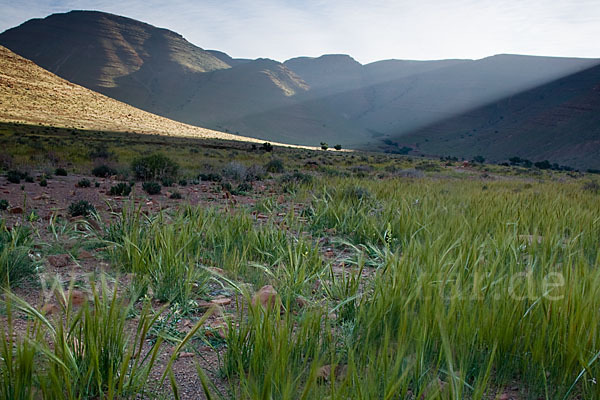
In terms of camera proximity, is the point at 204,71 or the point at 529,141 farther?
the point at 204,71

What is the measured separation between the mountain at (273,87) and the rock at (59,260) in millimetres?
74684

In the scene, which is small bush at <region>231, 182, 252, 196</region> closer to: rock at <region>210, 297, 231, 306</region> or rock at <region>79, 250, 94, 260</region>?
rock at <region>79, 250, 94, 260</region>

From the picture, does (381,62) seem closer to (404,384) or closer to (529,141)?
(529,141)

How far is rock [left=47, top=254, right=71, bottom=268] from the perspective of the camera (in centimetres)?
295

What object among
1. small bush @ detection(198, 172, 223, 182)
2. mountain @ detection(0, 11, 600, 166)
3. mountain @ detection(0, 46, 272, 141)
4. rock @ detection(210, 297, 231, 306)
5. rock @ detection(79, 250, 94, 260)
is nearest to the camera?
rock @ detection(210, 297, 231, 306)

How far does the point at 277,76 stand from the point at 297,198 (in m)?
131

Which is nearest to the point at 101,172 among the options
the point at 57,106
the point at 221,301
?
the point at 221,301

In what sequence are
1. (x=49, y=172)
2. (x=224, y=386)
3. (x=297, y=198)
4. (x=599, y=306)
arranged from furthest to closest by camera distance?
(x=49, y=172), (x=297, y=198), (x=599, y=306), (x=224, y=386)

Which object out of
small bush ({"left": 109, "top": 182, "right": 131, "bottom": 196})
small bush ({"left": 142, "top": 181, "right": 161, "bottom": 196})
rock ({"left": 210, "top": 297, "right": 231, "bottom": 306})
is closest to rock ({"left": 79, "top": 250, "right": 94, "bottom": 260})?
rock ({"left": 210, "top": 297, "right": 231, "bottom": 306})

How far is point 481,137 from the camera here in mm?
73188

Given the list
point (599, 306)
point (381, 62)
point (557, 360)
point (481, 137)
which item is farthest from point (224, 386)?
point (381, 62)

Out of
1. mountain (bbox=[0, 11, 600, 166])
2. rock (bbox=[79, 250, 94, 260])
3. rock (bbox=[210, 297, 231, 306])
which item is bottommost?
rock (bbox=[210, 297, 231, 306])

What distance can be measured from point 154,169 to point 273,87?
115 metres

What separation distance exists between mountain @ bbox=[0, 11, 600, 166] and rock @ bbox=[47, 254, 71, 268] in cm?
7468
